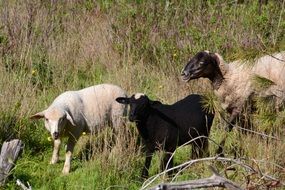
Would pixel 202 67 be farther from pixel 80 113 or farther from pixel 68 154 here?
pixel 68 154

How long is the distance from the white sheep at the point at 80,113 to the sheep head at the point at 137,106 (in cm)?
43

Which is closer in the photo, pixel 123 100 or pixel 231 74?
pixel 123 100

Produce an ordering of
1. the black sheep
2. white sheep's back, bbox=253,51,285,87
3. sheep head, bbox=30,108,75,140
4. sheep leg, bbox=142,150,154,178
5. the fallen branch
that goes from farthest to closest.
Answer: white sheep's back, bbox=253,51,285,87
the black sheep
sheep head, bbox=30,108,75,140
sheep leg, bbox=142,150,154,178
the fallen branch

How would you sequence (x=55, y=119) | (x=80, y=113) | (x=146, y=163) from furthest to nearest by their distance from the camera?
(x=80, y=113) → (x=55, y=119) → (x=146, y=163)

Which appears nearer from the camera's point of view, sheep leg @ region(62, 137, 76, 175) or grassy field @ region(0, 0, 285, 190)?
grassy field @ region(0, 0, 285, 190)

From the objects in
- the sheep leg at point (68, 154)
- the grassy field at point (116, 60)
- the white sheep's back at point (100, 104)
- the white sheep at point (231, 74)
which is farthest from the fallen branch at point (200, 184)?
the white sheep at point (231, 74)

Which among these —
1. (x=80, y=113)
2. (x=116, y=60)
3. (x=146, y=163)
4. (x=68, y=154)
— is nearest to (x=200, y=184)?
(x=146, y=163)

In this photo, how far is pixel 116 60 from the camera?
9.24 metres

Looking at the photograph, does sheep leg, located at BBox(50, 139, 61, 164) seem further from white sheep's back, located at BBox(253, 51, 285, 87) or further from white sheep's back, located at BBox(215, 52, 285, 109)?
white sheep's back, located at BBox(253, 51, 285, 87)

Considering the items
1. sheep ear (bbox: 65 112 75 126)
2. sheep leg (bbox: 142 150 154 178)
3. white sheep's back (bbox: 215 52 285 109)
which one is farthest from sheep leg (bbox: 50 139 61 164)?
white sheep's back (bbox: 215 52 285 109)

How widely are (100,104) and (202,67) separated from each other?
130 cm

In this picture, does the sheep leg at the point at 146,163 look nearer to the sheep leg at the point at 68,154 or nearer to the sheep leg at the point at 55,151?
the sheep leg at the point at 68,154

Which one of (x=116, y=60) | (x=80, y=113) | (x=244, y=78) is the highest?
(x=244, y=78)

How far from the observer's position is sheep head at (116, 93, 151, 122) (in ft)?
20.8
